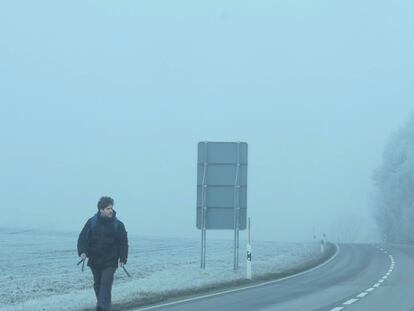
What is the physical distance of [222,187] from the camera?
103 ft

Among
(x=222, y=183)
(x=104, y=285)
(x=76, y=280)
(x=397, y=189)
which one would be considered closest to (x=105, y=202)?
(x=104, y=285)

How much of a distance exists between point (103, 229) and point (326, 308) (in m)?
6.70

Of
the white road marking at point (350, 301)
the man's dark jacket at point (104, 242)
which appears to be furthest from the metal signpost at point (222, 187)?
the man's dark jacket at point (104, 242)

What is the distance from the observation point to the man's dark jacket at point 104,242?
511 inches

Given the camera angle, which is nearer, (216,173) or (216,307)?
(216,307)

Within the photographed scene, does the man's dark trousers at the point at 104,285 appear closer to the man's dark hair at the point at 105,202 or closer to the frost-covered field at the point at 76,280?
the man's dark hair at the point at 105,202

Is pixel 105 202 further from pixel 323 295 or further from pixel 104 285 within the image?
pixel 323 295

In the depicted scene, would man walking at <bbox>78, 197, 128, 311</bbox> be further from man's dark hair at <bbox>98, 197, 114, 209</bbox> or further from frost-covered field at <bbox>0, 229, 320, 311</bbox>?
frost-covered field at <bbox>0, 229, 320, 311</bbox>

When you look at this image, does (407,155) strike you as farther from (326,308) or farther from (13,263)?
(326,308)

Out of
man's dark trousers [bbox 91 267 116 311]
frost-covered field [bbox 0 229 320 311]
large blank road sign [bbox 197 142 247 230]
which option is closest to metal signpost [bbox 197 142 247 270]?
large blank road sign [bbox 197 142 247 230]

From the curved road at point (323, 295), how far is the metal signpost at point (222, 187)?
3.06 meters

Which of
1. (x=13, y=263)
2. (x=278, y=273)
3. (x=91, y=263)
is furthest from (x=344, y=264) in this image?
(x=91, y=263)

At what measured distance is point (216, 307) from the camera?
18219 mm

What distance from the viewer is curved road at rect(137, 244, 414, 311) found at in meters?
18.4
